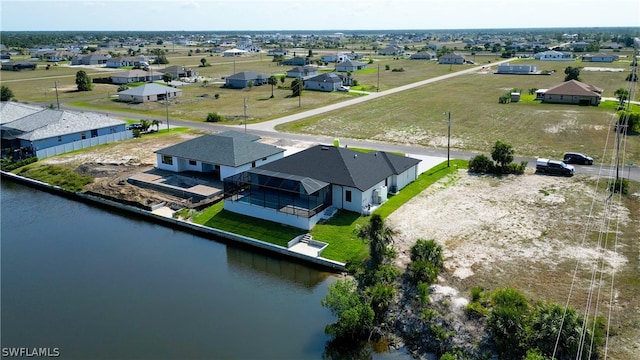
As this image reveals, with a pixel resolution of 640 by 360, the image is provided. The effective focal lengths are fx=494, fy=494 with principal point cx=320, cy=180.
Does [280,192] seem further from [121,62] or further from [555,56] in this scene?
[555,56]

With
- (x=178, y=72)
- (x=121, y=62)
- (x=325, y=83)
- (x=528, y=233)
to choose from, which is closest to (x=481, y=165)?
(x=528, y=233)

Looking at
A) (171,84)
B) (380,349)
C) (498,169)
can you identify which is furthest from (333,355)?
(171,84)

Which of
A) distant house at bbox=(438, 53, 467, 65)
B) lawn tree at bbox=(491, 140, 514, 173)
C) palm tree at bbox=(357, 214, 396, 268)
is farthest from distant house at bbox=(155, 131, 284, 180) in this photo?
distant house at bbox=(438, 53, 467, 65)

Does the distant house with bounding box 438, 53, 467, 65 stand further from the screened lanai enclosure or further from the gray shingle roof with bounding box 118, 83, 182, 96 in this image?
the screened lanai enclosure

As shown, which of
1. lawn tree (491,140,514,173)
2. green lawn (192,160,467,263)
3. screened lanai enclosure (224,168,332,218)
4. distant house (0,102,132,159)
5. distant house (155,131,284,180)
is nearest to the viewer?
green lawn (192,160,467,263)

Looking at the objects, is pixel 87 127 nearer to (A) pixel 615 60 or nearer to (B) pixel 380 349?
(B) pixel 380 349

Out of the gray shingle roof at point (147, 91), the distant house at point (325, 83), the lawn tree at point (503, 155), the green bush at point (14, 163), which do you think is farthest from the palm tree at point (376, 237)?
the distant house at point (325, 83)

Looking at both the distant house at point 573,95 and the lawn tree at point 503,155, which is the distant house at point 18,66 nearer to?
the distant house at point 573,95
